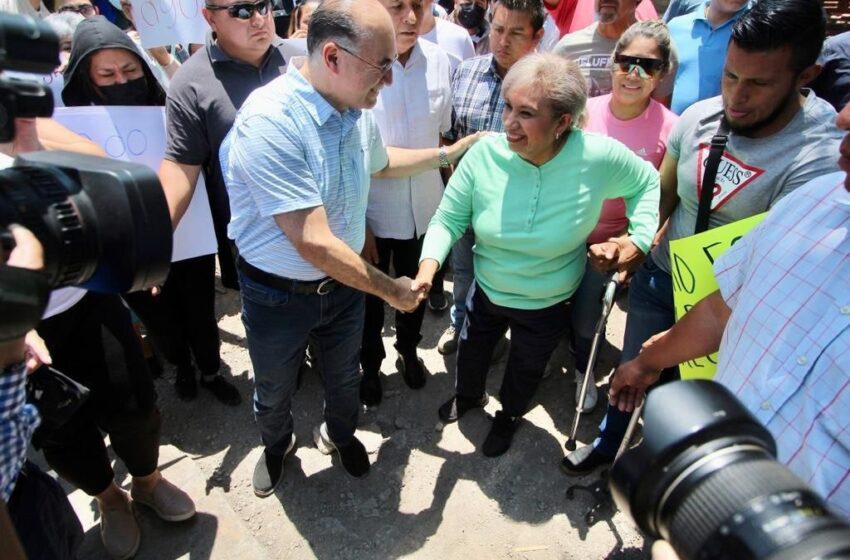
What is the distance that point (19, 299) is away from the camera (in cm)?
73

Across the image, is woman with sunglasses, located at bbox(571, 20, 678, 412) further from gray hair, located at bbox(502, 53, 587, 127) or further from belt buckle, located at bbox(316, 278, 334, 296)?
belt buckle, located at bbox(316, 278, 334, 296)

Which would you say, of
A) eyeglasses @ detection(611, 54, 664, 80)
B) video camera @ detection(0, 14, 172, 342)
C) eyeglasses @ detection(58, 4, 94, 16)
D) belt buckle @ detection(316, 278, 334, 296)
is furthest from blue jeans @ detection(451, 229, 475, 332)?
eyeglasses @ detection(58, 4, 94, 16)

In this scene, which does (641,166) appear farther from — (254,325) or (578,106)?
(254,325)

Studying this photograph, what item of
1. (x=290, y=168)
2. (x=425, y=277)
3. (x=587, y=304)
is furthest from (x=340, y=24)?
(x=587, y=304)

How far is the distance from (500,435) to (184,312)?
1830 mm

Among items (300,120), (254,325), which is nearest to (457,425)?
(254,325)

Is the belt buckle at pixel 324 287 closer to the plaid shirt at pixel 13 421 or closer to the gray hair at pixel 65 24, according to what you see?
the plaid shirt at pixel 13 421

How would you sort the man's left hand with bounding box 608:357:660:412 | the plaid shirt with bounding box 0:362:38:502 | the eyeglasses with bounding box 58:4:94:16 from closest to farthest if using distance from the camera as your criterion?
the plaid shirt with bounding box 0:362:38:502 → the man's left hand with bounding box 608:357:660:412 → the eyeglasses with bounding box 58:4:94:16

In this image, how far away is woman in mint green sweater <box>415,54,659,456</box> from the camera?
1990 mm

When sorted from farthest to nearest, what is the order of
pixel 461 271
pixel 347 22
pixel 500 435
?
pixel 461 271, pixel 500 435, pixel 347 22

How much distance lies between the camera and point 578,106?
6.66 feet

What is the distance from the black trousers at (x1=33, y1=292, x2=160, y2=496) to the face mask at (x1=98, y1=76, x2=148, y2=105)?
1.02 m

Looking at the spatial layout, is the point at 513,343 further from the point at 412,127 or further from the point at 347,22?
the point at 347,22

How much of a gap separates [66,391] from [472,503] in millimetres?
1780
